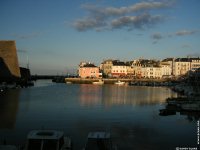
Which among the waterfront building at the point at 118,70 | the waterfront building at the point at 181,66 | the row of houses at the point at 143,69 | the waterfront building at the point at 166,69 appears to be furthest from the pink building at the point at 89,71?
the waterfront building at the point at 181,66

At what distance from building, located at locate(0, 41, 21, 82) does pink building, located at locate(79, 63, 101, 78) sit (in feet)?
162

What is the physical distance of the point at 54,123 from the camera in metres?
19.1

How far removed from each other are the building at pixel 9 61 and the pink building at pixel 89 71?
49345 mm

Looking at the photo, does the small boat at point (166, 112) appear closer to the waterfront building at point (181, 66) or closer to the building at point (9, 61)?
the building at point (9, 61)

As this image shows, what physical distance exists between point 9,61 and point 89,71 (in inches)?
2019

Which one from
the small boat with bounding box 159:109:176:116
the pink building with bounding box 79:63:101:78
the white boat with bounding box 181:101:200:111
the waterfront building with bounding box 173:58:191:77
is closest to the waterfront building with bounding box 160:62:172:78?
the waterfront building with bounding box 173:58:191:77

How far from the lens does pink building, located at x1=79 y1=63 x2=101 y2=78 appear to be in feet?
389

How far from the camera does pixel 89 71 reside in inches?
4685

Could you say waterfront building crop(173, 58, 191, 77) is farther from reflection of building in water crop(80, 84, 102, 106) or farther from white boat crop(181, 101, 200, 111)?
white boat crop(181, 101, 200, 111)

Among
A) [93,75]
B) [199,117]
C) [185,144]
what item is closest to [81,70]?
[93,75]

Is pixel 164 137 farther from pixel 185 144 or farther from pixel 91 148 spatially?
pixel 91 148

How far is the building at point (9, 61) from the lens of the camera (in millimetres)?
68500

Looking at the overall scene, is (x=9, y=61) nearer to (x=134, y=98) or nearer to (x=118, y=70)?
(x=134, y=98)

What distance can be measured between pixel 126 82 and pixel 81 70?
2207 cm
